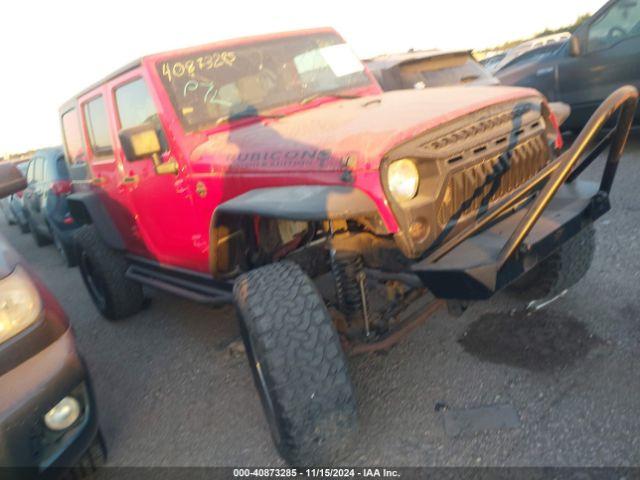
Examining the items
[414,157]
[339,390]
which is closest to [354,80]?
[414,157]

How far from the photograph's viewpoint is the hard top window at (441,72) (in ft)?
22.0

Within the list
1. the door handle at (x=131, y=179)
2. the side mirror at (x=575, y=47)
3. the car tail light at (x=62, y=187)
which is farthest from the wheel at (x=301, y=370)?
the car tail light at (x=62, y=187)

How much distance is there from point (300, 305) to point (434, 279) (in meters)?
0.57

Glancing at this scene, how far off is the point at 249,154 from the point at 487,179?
3.83ft

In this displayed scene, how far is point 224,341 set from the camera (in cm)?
371

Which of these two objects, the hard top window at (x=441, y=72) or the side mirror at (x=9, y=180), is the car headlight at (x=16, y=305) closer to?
the side mirror at (x=9, y=180)

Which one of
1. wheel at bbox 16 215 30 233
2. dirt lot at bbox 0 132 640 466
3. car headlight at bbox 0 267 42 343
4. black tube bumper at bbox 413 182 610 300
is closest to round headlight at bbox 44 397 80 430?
car headlight at bbox 0 267 42 343

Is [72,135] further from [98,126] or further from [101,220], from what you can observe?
[101,220]

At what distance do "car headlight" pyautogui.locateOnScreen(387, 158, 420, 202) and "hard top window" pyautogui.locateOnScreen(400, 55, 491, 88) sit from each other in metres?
4.74

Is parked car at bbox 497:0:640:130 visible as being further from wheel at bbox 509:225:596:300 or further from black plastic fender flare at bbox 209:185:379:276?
black plastic fender flare at bbox 209:185:379:276

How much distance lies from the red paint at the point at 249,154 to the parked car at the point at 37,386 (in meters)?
1.05

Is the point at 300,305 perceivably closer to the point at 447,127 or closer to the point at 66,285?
the point at 447,127

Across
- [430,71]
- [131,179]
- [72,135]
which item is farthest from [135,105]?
[430,71]

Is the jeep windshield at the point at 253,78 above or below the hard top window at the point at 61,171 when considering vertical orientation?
above
